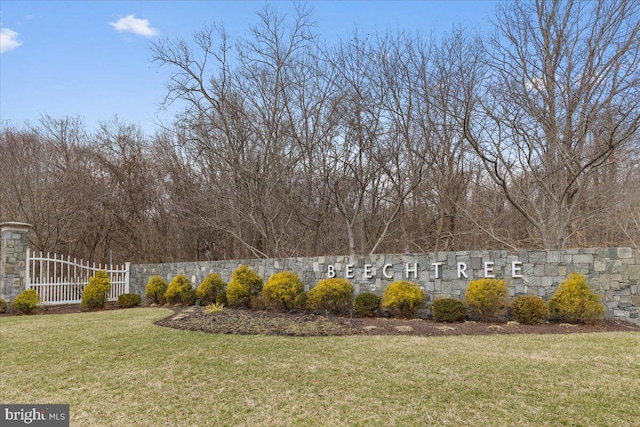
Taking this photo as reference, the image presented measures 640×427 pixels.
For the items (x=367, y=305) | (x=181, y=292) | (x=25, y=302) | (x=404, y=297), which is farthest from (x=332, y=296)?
(x=25, y=302)

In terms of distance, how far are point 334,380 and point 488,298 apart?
4455 mm

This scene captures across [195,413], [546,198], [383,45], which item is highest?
[383,45]

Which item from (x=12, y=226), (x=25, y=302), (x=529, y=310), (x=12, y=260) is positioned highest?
(x=12, y=226)

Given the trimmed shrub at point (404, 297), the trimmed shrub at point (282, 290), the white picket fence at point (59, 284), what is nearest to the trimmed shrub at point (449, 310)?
the trimmed shrub at point (404, 297)

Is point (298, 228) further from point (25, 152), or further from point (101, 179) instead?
point (25, 152)

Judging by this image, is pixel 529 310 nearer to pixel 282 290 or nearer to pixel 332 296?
pixel 332 296

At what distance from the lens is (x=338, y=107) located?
514 inches

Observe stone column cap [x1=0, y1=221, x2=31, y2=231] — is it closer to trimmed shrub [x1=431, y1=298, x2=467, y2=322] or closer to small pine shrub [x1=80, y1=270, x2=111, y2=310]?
small pine shrub [x1=80, y1=270, x2=111, y2=310]

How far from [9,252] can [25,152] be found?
7657 mm

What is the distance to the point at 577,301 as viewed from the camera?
787cm

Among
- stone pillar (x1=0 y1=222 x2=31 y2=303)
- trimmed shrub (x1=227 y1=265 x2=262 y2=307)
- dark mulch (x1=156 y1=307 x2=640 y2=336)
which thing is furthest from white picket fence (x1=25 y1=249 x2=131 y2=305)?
dark mulch (x1=156 y1=307 x2=640 y2=336)

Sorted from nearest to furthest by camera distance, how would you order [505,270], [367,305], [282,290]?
1. [505,270]
2. [367,305]
3. [282,290]

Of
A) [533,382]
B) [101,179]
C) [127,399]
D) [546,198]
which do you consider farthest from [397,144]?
[101,179]

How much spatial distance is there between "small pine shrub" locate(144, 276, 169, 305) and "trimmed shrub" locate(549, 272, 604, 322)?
10754mm
